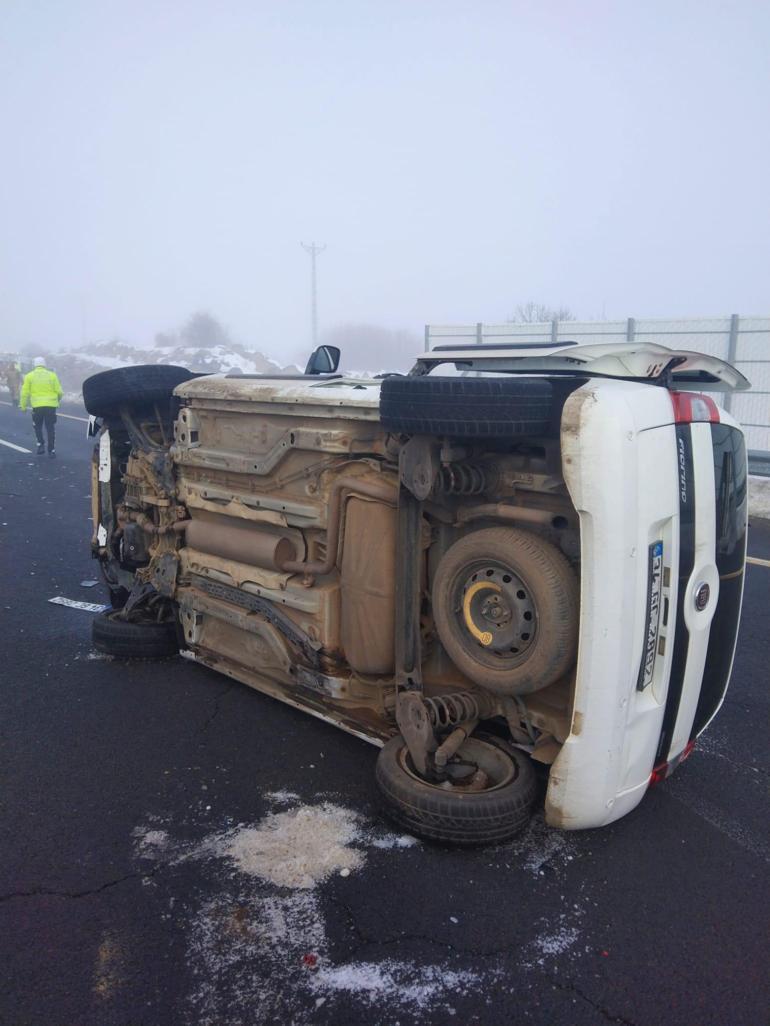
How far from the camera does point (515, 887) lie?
2.57 meters

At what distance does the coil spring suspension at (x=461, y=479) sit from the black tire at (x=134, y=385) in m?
2.08

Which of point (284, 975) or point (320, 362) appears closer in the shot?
point (284, 975)

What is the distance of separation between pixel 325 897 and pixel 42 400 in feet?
39.7

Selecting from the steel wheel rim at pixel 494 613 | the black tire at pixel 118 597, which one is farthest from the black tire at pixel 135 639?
the steel wheel rim at pixel 494 613

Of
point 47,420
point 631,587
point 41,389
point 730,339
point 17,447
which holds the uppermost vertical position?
point 730,339

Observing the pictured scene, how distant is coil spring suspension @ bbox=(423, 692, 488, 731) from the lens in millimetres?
2932

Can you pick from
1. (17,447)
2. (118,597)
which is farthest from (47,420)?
(118,597)

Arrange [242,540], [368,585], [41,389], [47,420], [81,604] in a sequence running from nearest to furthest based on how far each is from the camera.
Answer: [368,585], [242,540], [81,604], [47,420], [41,389]

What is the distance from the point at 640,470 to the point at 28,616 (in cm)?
429

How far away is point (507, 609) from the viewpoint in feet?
8.89

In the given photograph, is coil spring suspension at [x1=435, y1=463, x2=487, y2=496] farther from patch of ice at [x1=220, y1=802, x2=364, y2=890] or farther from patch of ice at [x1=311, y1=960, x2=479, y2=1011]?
patch of ice at [x1=311, y1=960, x2=479, y2=1011]

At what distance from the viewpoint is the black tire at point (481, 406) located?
8.38 ft

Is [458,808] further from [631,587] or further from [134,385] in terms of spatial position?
[134,385]

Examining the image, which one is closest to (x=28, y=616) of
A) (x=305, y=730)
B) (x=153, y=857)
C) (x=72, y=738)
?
(x=72, y=738)
